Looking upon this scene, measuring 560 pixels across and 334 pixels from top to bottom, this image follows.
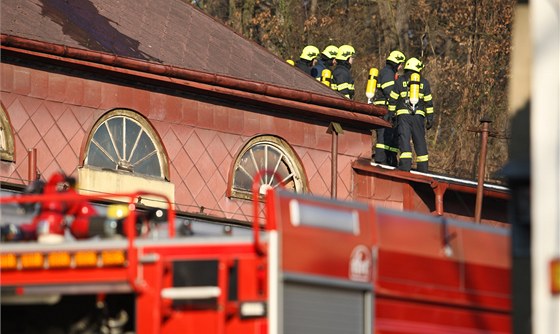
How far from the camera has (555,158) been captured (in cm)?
816

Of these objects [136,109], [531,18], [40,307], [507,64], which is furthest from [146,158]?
[507,64]

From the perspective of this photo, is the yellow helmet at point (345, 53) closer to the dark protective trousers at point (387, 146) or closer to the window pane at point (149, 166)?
the dark protective trousers at point (387, 146)

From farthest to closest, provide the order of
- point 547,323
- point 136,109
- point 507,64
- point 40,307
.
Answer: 1. point 507,64
2. point 136,109
3. point 40,307
4. point 547,323

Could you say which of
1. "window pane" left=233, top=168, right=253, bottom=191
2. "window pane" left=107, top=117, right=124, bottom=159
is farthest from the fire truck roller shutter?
"window pane" left=233, top=168, right=253, bottom=191

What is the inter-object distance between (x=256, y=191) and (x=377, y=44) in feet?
115

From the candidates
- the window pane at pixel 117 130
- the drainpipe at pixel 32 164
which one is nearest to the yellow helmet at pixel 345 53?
the window pane at pixel 117 130

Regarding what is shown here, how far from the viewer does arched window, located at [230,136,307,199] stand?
22828 millimetres

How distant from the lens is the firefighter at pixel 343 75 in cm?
2769

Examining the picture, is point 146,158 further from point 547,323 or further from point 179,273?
Result: point 547,323

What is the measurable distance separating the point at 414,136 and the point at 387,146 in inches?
30.6

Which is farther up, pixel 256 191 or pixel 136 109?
pixel 136 109

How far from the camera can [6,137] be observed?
19.9 meters

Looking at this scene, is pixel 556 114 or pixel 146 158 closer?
pixel 556 114

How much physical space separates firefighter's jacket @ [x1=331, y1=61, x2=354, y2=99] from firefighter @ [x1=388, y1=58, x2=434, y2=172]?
1059mm
